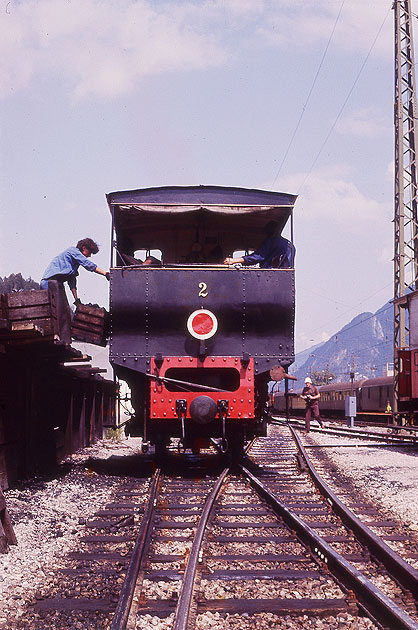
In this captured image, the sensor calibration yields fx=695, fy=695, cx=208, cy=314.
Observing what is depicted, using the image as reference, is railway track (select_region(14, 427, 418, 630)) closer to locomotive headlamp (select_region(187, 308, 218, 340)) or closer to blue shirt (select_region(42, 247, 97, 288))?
locomotive headlamp (select_region(187, 308, 218, 340))

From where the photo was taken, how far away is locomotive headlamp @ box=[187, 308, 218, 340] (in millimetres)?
9047

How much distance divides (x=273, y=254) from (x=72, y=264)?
9.04ft

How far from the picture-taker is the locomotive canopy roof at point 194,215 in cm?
932

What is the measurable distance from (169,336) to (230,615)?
18.0 feet

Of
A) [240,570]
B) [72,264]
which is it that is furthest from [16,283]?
[240,570]

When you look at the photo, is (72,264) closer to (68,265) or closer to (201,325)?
(68,265)

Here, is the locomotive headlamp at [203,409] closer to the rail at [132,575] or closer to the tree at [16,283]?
the rail at [132,575]

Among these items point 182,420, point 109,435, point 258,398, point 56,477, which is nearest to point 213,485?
point 182,420

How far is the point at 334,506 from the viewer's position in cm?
714

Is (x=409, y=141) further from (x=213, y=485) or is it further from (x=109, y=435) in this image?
(x=213, y=485)

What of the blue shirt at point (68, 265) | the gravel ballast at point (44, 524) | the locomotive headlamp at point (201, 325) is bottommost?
the gravel ballast at point (44, 524)

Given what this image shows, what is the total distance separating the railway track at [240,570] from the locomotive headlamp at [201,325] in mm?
2099

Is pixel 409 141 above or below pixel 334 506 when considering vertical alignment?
above

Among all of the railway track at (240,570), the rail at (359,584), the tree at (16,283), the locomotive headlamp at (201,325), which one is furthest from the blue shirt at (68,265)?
the tree at (16,283)
